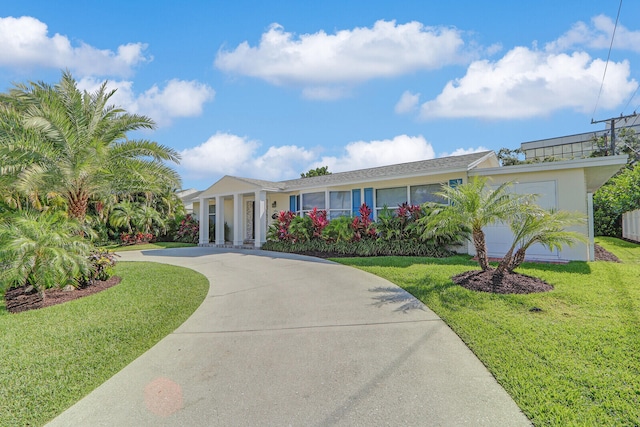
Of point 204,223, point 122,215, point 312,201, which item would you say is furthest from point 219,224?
point 122,215

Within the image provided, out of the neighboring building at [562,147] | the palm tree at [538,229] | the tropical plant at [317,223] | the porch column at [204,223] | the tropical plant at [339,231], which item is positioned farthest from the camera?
the neighboring building at [562,147]

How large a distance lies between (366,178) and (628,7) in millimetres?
8788

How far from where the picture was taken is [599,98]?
17.1 m

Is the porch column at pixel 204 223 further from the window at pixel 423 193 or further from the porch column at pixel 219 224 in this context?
the window at pixel 423 193

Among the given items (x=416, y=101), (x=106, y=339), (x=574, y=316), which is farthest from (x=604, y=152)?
(x=106, y=339)

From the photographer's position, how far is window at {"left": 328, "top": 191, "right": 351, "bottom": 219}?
14641 mm

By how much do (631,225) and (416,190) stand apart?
550 inches

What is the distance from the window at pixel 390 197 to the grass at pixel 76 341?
8292 millimetres

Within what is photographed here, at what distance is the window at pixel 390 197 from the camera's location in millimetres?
13081

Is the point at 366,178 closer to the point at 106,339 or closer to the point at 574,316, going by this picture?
the point at 574,316

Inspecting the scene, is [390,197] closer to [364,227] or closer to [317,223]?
[364,227]

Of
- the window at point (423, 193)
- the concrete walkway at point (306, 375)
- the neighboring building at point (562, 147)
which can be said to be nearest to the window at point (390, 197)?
the window at point (423, 193)

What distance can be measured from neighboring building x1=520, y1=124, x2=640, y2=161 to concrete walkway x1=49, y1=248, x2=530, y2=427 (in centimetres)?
4876

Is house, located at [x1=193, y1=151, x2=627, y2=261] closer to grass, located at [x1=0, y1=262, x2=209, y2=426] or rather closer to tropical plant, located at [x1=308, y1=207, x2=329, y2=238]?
tropical plant, located at [x1=308, y1=207, x2=329, y2=238]
